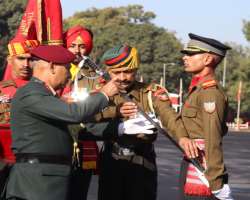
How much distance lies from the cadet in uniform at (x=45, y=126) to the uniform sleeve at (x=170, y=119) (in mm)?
999

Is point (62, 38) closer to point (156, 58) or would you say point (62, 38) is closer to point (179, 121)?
point (179, 121)

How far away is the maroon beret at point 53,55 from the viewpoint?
5.38 meters

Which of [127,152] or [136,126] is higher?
[136,126]

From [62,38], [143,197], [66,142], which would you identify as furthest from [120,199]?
[62,38]

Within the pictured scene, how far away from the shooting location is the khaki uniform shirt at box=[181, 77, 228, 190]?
593 centimetres

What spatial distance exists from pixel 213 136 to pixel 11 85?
2.00 m

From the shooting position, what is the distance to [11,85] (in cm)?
703

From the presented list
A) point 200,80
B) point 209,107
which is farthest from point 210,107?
point 200,80

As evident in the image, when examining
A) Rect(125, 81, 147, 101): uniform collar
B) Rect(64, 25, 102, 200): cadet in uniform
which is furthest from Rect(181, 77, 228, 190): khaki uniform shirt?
Rect(64, 25, 102, 200): cadet in uniform

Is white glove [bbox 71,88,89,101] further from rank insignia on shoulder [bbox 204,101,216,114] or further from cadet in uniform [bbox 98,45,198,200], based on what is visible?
rank insignia on shoulder [bbox 204,101,216,114]

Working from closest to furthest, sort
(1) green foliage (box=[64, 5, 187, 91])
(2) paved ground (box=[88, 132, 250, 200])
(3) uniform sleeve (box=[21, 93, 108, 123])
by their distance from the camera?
(3) uniform sleeve (box=[21, 93, 108, 123]), (2) paved ground (box=[88, 132, 250, 200]), (1) green foliage (box=[64, 5, 187, 91])

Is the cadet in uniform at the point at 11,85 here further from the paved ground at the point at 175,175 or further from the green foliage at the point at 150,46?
the green foliage at the point at 150,46

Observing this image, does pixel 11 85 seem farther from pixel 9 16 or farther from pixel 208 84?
Result: pixel 9 16

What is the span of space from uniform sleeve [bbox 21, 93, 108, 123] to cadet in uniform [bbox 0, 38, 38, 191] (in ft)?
5.06
